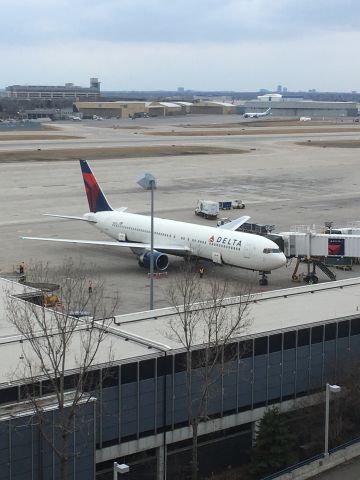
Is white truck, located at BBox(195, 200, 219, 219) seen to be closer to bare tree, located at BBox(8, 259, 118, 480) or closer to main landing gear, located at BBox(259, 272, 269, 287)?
main landing gear, located at BBox(259, 272, 269, 287)

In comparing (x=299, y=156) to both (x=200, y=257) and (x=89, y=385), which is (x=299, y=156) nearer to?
(x=200, y=257)

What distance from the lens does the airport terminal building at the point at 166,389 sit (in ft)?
92.4

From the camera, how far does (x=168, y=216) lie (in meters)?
89.5

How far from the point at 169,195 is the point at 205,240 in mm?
47248

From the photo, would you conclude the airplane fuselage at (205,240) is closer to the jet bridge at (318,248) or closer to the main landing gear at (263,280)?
the main landing gear at (263,280)

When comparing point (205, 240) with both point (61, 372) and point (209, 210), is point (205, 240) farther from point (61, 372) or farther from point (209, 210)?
point (61, 372)

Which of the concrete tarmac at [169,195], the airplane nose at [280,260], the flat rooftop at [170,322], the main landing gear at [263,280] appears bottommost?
the concrete tarmac at [169,195]

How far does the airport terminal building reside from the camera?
92.4ft

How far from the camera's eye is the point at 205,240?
2366 inches

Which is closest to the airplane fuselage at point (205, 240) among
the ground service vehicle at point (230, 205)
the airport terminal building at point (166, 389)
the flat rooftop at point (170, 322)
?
the flat rooftop at point (170, 322)

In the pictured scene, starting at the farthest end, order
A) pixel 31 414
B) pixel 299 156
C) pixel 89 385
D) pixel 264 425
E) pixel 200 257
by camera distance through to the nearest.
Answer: pixel 299 156
pixel 200 257
pixel 264 425
pixel 89 385
pixel 31 414

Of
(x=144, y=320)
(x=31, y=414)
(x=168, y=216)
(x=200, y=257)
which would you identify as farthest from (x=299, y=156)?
(x=31, y=414)

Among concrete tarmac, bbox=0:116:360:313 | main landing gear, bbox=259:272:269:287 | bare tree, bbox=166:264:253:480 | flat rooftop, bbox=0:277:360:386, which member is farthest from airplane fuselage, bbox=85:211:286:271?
bare tree, bbox=166:264:253:480

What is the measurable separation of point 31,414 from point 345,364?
46.3 ft
